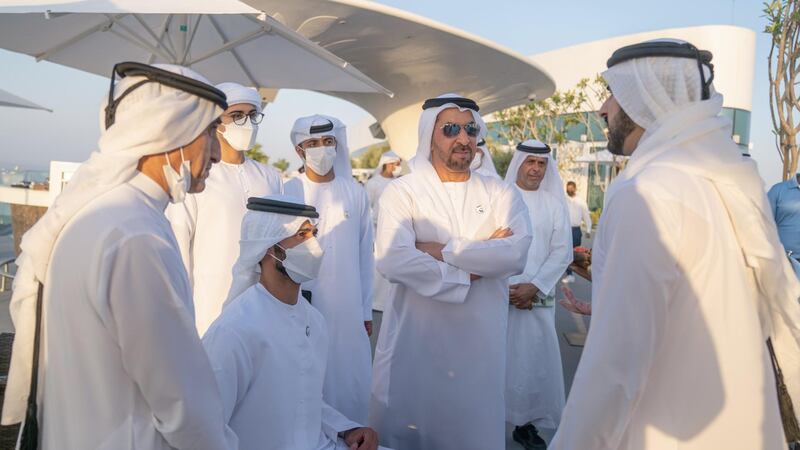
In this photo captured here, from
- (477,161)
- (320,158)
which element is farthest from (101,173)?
(477,161)

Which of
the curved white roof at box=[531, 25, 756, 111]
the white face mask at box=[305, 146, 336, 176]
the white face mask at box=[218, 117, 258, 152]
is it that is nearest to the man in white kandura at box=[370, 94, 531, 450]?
the white face mask at box=[218, 117, 258, 152]

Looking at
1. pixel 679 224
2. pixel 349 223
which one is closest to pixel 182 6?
pixel 349 223

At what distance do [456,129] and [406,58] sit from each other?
67.7ft

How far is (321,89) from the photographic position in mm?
8211

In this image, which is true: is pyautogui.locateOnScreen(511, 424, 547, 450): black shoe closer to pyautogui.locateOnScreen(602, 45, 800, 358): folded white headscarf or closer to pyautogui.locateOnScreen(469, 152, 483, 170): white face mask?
pyautogui.locateOnScreen(469, 152, 483, 170): white face mask

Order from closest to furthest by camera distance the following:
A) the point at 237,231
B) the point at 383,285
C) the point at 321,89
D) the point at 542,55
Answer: the point at 237,231
the point at 321,89
the point at 383,285
the point at 542,55

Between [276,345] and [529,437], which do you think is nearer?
[276,345]

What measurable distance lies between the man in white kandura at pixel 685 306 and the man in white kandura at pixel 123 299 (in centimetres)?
108

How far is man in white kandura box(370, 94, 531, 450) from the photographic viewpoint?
3518 millimetres

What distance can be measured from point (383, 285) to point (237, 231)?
5411mm

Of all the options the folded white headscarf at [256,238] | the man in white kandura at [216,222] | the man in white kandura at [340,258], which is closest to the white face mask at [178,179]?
the folded white headscarf at [256,238]

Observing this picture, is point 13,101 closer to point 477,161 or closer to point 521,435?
point 477,161

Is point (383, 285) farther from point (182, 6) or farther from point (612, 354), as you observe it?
point (612, 354)

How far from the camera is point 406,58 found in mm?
23797
